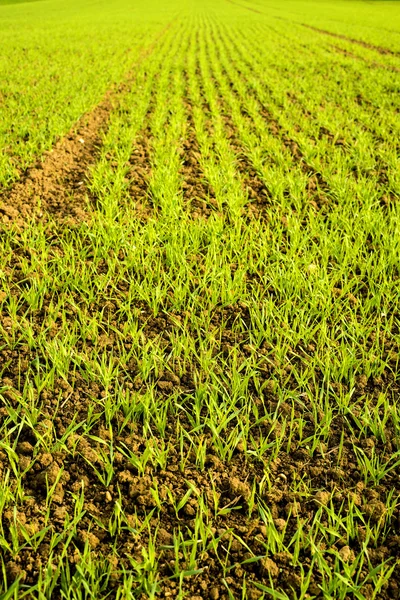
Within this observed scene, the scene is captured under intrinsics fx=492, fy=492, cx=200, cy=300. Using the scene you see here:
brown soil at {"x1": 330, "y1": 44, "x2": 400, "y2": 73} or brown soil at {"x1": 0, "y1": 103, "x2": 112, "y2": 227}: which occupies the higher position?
brown soil at {"x1": 330, "y1": 44, "x2": 400, "y2": 73}

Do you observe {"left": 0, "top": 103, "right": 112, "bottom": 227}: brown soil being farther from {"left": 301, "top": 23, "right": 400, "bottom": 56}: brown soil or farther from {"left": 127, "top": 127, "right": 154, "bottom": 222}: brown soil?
{"left": 301, "top": 23, "right": 400, "bottom": 56}: brown soil

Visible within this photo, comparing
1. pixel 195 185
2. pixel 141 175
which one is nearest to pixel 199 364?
pixel 195 185

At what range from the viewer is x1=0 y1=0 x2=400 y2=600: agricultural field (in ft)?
5.75

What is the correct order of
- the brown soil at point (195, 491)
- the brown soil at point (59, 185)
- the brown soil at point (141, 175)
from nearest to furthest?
1. the brown soil at point (195, 491)
2. the brown soil at point (59, 185)
3. the brown soil at point (141, 175)

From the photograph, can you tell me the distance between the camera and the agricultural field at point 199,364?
69.0 inches

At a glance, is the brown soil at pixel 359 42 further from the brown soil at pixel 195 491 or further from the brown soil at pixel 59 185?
the brown soil at pixel 195 491

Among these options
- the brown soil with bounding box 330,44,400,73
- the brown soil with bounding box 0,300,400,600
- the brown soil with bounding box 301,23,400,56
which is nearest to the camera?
the brown soil with bounding box 0,300,400,600

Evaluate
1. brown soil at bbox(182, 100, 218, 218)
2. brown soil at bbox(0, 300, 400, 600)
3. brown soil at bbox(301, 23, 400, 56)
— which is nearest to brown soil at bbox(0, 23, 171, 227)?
brown soil at bbox(182, 100, 218, 218)

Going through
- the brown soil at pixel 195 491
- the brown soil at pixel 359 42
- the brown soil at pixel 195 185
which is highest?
the brown soil at pixel 359 42

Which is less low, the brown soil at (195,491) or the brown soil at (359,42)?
the brown soil at (359,42)

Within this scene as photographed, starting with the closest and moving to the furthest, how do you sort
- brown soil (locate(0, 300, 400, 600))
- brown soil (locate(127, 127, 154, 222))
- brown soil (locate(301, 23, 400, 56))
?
brown soil (locate(0, 300, 400, 600)), brown soil (locate(127, 127, 154, 222)), brown soil (locate(301, 23, 400, 56))

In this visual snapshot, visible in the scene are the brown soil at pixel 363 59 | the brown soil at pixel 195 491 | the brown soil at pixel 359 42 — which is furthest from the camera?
the brown soil at pixel 359 42

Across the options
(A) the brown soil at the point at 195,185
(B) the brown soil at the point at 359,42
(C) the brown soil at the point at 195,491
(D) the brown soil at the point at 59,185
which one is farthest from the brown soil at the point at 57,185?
(B) the brown soil at the point at 359,42

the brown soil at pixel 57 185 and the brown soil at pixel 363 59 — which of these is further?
the brown soil at pixel 363 59
